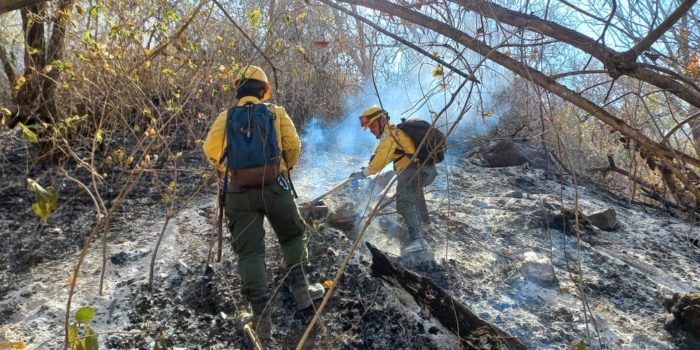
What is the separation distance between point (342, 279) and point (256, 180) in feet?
3.63

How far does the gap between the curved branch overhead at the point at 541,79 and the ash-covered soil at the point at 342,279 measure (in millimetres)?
681

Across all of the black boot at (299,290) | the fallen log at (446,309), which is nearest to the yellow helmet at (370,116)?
the fallen log at (446,309)

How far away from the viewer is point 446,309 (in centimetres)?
307

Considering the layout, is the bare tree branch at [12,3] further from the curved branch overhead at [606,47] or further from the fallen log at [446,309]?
the fallen log at [446,309]

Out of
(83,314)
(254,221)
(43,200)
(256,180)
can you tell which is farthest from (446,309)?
(43,200)

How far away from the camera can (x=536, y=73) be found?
1.77 meters

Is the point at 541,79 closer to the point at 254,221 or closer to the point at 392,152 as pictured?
the point at 254,221

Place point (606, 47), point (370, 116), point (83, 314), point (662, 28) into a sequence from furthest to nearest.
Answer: point (370, 116) < point (606, 47) < point (662, 28) < point (83, 314)

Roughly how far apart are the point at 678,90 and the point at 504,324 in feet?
6.87

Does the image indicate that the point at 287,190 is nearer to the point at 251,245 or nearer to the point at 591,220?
the point at 251,245

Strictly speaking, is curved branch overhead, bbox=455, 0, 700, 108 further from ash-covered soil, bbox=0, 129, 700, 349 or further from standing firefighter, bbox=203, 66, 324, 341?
standing firefighter, bbox=203, 66, 324, 341

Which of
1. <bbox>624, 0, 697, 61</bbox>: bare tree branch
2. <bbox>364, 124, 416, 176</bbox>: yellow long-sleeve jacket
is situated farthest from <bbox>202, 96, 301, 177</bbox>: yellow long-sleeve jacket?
<bbox>624, 0, 697, 61</bbox>: bare tree branch

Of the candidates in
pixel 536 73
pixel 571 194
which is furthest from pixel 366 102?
pixel 536 73

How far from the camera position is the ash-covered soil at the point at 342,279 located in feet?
9.55
